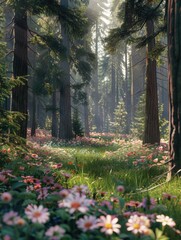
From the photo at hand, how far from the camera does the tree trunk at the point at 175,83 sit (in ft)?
16.4

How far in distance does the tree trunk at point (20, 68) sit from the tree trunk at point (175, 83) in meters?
5.35

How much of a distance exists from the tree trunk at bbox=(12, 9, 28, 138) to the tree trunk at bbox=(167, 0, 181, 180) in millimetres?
5351

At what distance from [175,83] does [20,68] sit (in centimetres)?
599

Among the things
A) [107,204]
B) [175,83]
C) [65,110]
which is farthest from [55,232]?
[65,110]

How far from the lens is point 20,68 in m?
9.85

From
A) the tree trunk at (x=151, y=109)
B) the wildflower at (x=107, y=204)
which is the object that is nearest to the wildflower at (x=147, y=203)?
the wildflower at (x=107, y=204)

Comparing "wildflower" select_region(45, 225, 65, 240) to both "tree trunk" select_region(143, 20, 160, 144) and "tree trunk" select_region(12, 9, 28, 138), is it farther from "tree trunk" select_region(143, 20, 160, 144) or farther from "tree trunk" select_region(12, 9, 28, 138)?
"tree trunk" select_region(143, 20, 160, 144)

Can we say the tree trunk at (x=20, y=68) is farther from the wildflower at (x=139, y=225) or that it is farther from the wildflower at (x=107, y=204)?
the wildflower at (x=139, y=225)

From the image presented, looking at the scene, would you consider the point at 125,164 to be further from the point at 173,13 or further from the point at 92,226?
the point at 92,226

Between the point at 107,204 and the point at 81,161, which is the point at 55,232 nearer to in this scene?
the point at 107,204

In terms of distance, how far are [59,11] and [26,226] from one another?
8509 millimetres

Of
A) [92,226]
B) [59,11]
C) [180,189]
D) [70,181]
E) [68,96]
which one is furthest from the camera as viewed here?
[68,96]

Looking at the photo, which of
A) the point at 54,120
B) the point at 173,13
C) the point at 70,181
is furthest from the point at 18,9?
the point at 54,120

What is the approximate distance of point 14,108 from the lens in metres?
9.72
